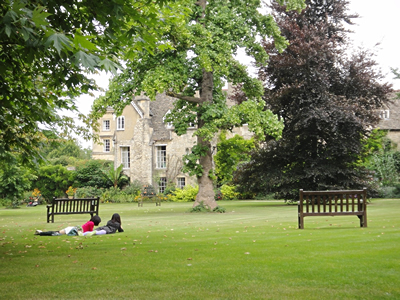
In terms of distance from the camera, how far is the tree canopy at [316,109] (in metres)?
27.8

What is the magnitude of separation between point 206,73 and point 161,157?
88.4 feet

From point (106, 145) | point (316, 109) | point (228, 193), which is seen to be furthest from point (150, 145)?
point (316, 109)

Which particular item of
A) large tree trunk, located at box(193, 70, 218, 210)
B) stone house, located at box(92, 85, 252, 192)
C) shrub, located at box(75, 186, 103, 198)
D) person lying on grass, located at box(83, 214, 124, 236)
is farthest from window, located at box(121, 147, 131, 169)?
person lying on grass, located at box(83, 214, 124, 236)

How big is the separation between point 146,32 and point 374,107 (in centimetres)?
2570

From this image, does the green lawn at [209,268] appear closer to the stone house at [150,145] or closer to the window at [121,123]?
the stone house at [150,145]

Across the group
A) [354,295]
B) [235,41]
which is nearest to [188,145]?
[235,41]

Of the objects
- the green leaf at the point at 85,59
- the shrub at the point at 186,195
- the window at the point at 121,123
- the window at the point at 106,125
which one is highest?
the window at the point at 106,125

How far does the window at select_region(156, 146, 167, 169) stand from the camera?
163 ft

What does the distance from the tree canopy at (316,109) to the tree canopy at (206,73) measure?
4457mm

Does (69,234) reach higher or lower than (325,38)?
lower

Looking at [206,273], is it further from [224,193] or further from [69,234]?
[224,193]

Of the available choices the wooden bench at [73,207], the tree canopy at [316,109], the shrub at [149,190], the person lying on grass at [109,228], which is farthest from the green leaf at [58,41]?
the shrub at [149,190]

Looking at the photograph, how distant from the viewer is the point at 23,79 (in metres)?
8.90

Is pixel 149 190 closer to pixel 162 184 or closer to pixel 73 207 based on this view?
pixel 162 184
